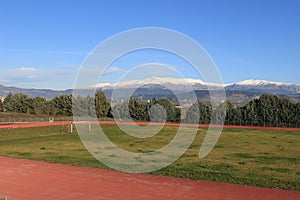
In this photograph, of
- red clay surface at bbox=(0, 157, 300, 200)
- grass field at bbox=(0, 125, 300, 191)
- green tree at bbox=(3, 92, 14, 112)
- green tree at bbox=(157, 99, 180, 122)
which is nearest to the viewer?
red clay surface at bbox=(0, 157, 300, 200)

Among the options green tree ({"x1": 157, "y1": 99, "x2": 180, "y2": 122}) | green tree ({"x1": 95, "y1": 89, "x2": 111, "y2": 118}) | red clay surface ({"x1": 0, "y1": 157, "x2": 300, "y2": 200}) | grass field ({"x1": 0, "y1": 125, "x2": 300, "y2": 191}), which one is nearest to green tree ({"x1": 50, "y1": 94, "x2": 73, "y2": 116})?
green tree ({"x1": 95, "y1": 89, "x2": 111, "y2": 118})

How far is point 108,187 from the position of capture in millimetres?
11078

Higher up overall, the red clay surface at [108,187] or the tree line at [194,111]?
the tree line at [194,111]

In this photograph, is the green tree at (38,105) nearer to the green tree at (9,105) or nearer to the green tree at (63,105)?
the green tree at (63,105)

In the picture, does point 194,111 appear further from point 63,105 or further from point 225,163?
point 225,163

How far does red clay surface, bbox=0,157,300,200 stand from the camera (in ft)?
32.8

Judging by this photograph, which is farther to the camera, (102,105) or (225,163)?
(102,105)

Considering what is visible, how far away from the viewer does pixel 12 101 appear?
255 feet

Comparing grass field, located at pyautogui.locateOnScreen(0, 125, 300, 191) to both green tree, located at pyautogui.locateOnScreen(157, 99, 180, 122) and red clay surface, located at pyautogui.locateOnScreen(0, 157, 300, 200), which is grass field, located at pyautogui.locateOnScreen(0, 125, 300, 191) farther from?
green tree, located at pyautogui.locateOnScreen(157, 99, 180, 122)

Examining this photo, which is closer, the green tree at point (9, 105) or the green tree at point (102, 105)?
the green tree at point (102, 105)

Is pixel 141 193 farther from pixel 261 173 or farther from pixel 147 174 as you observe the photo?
pixel 261 173

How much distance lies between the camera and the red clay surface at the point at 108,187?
1001 cm

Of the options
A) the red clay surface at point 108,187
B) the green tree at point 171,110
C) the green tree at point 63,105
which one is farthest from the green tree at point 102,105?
the red clay surface at point 108,187

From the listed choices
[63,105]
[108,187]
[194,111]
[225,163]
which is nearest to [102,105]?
[63,105]
